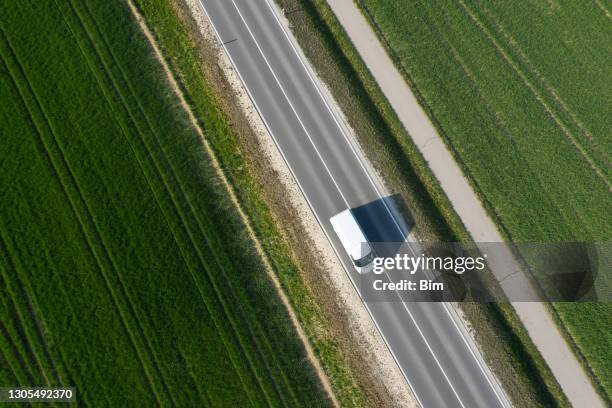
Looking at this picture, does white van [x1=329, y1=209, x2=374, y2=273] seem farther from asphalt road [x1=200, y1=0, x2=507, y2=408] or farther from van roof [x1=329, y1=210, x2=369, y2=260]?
asphalt road [x1=200, y1=0, x2=507, y2=408]

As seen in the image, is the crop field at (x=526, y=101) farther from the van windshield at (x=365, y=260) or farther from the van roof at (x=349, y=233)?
the van roof at (x=349, y=233)

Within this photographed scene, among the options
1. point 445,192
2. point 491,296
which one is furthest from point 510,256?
point 445,192

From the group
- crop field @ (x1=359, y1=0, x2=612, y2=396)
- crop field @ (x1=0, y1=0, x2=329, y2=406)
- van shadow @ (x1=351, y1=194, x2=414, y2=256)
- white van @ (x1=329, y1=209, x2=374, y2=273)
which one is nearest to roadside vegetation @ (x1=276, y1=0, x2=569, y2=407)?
van shadow @ (x1=351, y1=194, x2=414, y2=256)

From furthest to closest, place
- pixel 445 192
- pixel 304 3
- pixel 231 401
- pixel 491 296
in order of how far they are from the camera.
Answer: pixel 304 3
pixel 445 192
pixel 491 296
pixel 231 401

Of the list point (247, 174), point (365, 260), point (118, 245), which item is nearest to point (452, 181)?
point (365, 260)

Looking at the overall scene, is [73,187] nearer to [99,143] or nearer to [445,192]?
[99,143]
